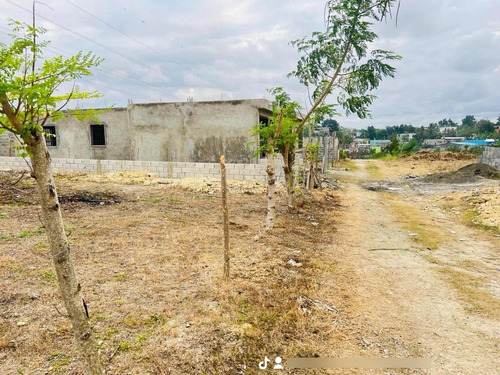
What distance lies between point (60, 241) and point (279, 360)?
223 cm

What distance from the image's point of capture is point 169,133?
1508 cm

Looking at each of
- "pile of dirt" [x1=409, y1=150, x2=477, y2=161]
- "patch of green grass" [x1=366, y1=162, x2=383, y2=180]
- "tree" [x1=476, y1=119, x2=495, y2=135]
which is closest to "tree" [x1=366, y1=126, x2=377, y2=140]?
"tree" [x1=476, y1=119, x2=495, y2=135]

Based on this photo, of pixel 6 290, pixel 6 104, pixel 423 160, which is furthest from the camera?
pixel 423 160

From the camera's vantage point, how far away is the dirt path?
3.30 meters

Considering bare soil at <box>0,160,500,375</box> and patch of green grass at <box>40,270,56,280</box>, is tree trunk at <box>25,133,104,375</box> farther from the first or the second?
patch of green grass at <box>40,270,56,280</box>

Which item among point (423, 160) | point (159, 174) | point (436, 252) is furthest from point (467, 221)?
point (423, 160)

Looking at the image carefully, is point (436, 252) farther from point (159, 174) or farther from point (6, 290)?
point (159, 174)

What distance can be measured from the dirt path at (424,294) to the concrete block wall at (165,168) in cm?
503

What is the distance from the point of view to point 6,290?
13.5ft

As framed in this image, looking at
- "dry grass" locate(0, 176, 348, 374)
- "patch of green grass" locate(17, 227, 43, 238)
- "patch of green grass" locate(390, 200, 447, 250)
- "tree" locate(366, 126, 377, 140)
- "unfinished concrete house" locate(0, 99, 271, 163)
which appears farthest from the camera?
"tree" locate(366, 126, 377, 140)

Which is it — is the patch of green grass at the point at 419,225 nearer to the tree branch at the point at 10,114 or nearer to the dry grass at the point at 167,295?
the dry grass at the point at 167,295

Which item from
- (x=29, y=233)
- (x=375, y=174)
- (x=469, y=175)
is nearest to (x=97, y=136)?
(x=29, y=233)

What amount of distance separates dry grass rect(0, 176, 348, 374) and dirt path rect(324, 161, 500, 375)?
A: 0.52m

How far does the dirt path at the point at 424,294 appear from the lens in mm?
3297
